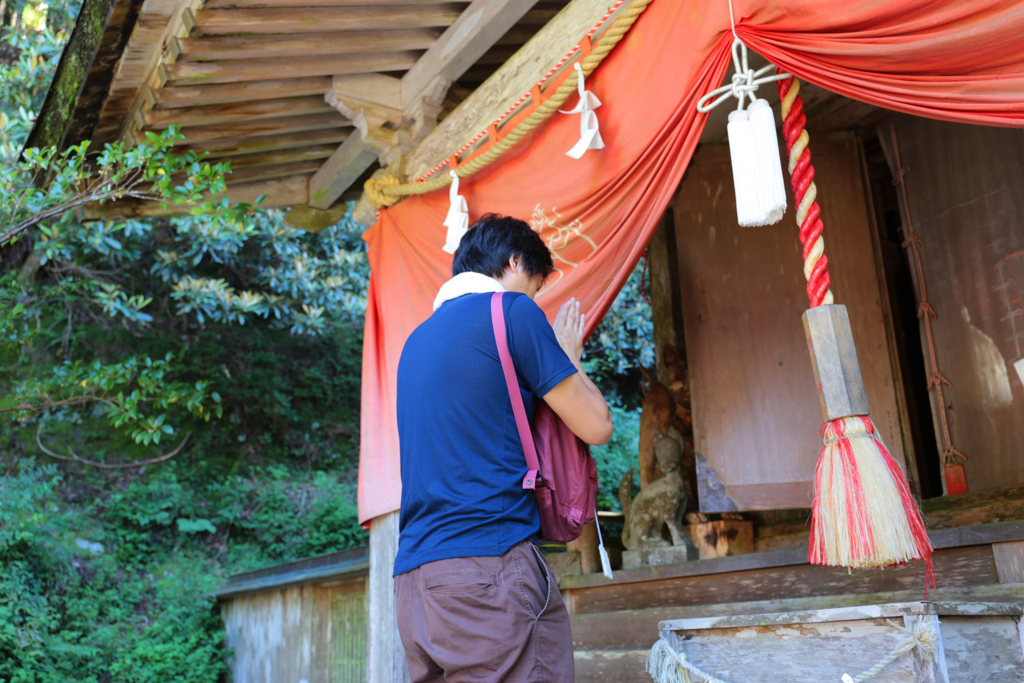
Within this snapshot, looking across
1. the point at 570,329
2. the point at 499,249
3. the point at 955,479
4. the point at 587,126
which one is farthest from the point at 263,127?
the point at 955,479

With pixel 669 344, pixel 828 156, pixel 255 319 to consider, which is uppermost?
pixel 255 319

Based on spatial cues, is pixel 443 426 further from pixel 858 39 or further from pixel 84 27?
pixel 84 27

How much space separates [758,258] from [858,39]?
2.10m

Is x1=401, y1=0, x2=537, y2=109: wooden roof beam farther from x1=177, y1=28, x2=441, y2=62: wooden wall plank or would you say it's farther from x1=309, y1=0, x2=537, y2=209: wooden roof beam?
x1=177, y1=28, x2=441, y2=62: wooden wall plank

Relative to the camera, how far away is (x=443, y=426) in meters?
1.85

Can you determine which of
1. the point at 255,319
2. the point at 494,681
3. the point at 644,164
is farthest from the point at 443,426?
the point at 255,319

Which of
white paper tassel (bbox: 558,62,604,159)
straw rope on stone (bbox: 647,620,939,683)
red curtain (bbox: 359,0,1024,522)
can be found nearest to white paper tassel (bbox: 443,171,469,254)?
red curtain (bbox: 359,0,1024,522)

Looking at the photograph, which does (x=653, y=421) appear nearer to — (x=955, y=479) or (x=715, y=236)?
(x=715, y=236)

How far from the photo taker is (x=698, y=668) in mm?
1959

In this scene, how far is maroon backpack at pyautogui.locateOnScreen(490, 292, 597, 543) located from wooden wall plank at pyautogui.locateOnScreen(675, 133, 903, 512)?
2041 mm

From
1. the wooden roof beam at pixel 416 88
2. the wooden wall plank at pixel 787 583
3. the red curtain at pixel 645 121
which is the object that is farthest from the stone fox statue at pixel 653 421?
the wooden roof beam at pixel 416 88

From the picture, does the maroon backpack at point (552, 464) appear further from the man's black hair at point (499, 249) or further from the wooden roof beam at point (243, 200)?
the wooden roof beam at point (243, 200)

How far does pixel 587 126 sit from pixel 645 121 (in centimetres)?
21

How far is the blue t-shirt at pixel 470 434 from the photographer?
1748 millimetres
